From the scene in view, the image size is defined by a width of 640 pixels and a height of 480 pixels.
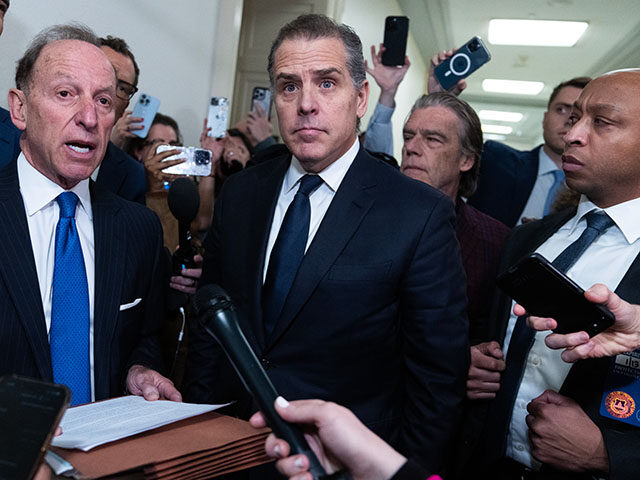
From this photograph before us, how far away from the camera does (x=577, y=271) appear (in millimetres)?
1356

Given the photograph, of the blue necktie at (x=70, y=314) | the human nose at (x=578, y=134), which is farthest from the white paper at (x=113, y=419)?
the human nose at (x=578, y=134)

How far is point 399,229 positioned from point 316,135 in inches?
12.9

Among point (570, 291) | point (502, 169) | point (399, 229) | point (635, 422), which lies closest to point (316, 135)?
point (399, 229)

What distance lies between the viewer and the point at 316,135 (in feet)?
4.51

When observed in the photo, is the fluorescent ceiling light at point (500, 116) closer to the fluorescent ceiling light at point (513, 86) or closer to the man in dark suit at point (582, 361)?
the fluorescent ceiling light at point (513, 86)

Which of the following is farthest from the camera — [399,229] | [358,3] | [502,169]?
[358,3]

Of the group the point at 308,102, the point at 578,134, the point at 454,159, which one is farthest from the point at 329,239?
the point at 454,159

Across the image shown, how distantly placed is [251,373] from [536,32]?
7.42m

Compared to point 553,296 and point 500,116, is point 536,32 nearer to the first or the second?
point 500,116

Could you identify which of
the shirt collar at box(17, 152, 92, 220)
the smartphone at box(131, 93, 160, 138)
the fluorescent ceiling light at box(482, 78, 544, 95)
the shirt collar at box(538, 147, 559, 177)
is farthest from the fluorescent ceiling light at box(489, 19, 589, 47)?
the shirt collar at box(17, 152, 92, 220)

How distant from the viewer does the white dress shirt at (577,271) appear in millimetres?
1317

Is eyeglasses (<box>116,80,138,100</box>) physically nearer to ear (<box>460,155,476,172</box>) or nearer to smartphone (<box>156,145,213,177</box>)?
smartphone (<box>156,145,213,177</box>)

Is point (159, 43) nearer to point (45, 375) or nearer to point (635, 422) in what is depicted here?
point (45, 375)

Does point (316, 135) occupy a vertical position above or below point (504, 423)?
above
